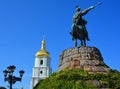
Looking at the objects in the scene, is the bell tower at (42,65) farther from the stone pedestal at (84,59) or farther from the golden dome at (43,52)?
the stone pedestal at (84,59)

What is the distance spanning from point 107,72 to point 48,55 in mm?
52752

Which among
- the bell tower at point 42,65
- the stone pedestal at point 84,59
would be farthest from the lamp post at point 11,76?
the bell tower at point 42,65

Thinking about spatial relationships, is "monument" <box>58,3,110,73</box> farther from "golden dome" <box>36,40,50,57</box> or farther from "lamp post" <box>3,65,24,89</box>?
"golden dome" <box>36,40,50,57</box>

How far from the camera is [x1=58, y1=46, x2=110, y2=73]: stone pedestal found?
18.3m

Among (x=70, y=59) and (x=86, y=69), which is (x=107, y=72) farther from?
(x=70, y=59)

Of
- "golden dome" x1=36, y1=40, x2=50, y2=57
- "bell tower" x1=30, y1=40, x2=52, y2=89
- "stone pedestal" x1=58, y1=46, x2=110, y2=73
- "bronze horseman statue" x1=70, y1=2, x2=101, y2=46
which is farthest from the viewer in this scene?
"golden dome" x1=36, y1=40, x2=50, y2=57

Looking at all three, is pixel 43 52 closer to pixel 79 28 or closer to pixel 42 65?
pixel 42 65

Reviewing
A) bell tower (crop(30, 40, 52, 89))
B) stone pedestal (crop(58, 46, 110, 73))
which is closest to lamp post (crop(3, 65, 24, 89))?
stone pedestal (crop(58, 46, 110, 73))

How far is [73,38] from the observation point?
67.3ft

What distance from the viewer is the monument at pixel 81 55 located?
60.4 feet

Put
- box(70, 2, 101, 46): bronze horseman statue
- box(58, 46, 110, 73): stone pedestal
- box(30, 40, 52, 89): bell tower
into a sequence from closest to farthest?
1. box(58, 46, 110, 73): stone pedestal
2. box(70, 2, 101, 46): bronze horseman statue
3. box(30, 40, 52, 89): bell tower

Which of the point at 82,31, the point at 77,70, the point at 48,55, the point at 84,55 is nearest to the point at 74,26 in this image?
the point at 82,31

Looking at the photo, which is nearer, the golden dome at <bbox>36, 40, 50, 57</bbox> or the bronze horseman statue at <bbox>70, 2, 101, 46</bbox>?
the bronze horseman statue at <bbox>70, 2, 101, 46</bbox>

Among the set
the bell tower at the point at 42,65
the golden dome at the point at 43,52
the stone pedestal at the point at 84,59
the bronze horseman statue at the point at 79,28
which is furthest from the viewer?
the golden dome at the point at 43,52
